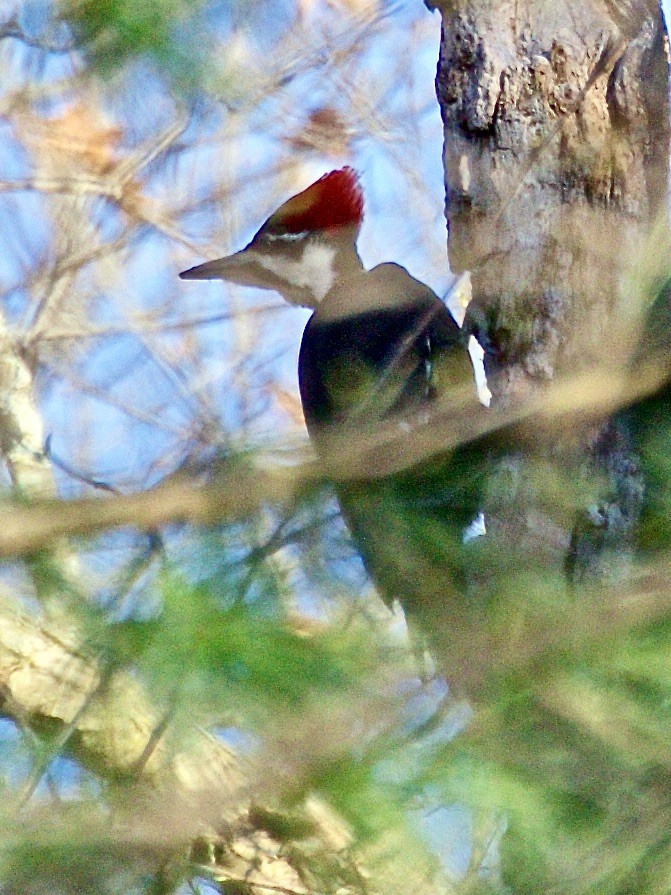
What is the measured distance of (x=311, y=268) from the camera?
9.05 feet

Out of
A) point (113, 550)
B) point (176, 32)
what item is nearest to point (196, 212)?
point (176, 32)

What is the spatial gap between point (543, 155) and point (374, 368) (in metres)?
0.60

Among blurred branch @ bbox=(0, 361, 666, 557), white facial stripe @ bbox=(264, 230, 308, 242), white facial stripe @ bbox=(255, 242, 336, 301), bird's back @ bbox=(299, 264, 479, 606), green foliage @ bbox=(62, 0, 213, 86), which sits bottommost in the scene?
white facial stripe @ bbox=(255, 242, 336, 301)

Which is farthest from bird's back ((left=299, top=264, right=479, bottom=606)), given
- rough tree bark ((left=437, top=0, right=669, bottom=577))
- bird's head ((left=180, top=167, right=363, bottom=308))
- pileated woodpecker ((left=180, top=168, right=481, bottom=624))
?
bird's head ((left=180, top=167, right=363, bottom=308))

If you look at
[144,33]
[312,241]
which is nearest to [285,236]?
[312,241]

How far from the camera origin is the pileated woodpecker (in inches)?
33.8

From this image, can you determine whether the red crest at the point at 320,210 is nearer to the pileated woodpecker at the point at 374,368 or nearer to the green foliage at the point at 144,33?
the pileated woodpecker at the point at 374,368

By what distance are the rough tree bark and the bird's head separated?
0.75 metres

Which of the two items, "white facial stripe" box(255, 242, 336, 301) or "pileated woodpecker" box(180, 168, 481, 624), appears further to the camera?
"white facial stripe" box(255, 242, 336, 301)

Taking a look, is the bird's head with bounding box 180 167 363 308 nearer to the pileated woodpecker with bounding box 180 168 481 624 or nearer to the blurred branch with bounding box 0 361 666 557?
the pileated woodpecker with bounding box 180 168 481 624

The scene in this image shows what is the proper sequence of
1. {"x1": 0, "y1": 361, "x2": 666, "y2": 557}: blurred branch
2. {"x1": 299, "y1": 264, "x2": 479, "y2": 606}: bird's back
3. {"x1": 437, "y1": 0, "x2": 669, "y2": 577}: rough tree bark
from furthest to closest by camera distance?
1. {"x1": 437, "y1": 0, "x2": 669, "y2": 577}: rough tree bark
2. {"x1": 299, "y1": 264, "x2": 479, "y2": 606}: bird's back
3. {"x1": 0, "y1": 361, "x2": 666, "y2": 557}: blurred branch

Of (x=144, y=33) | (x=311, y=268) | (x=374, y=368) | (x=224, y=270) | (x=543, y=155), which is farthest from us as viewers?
(x=311, y=268)

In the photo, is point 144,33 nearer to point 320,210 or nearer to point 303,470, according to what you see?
point 303,470

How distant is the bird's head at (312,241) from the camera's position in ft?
8.78
